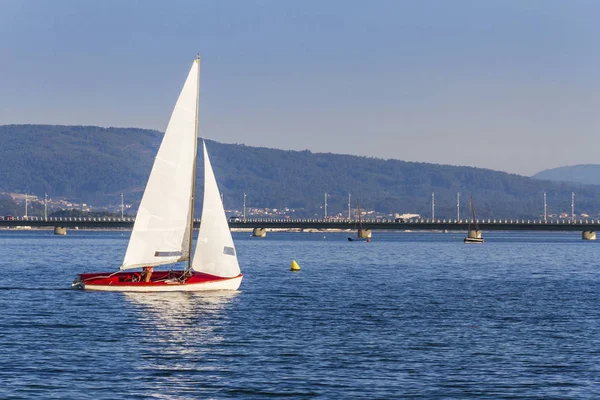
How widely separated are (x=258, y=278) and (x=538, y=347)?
5463 centimetres

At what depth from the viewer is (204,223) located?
2795 inches

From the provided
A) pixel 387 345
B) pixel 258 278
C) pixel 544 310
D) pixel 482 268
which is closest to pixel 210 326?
pixel 387 345

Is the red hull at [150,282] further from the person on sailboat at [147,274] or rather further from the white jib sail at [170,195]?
the white jib sail at [170,195]

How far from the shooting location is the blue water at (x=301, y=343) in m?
37.6

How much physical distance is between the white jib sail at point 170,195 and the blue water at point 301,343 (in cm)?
295

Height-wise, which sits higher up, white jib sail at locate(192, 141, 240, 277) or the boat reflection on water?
white jib sail at locate(192, 141, 240, 277)

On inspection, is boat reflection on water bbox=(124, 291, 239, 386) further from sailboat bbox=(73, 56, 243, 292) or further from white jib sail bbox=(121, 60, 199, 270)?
white jib sail bbox=(121, 60, 199, 270)

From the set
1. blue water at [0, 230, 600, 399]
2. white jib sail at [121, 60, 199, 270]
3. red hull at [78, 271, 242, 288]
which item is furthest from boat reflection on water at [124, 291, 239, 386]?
white jib sail at [121, 60, 199, 270]

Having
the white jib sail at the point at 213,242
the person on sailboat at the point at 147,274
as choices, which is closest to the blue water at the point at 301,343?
the person on sailboat at the point at 147,274

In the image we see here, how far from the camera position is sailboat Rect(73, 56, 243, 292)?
6994 cm

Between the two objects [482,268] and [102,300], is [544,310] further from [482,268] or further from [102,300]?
[482,268]

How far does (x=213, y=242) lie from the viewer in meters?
70.9

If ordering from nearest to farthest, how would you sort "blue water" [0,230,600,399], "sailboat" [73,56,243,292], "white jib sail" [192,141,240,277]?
"blue water" [0,230,600,399], "sailboat" [73,56,243,292], "white jib sail" [192,141,240,277]

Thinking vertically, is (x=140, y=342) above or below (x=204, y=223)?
below
